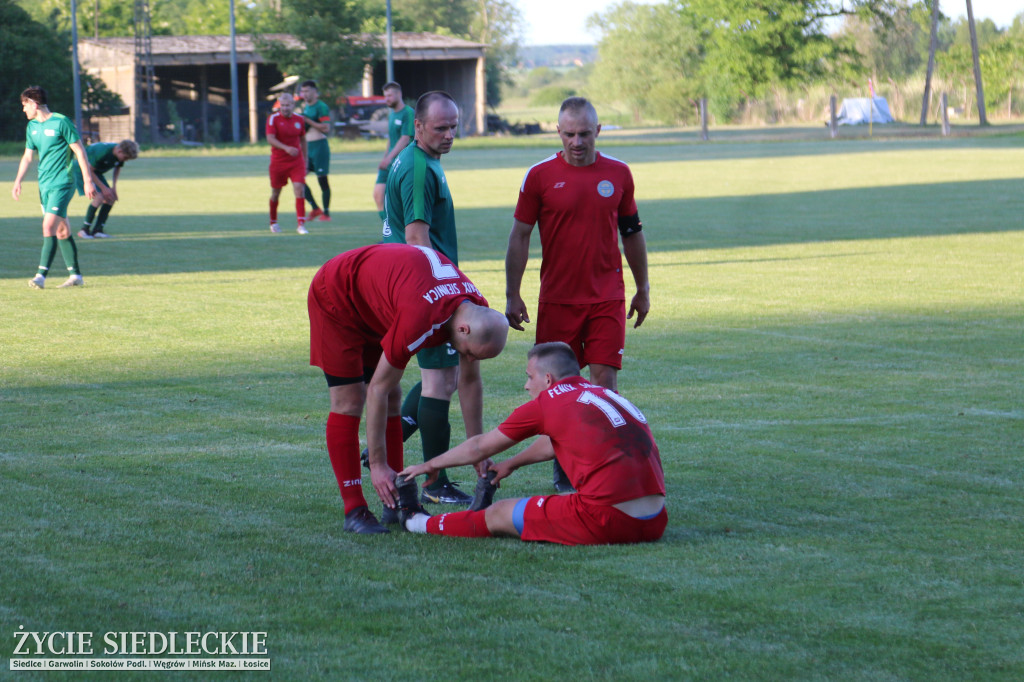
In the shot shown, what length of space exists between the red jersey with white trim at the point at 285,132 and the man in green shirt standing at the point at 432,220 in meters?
13.9

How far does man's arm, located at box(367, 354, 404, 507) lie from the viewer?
5.10m

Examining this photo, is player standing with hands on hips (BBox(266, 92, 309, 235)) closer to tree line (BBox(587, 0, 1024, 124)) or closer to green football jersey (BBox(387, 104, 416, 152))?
green football jersey (BBox(387, 104, 416, 152))

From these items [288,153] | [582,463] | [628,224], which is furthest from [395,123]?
[582,463]

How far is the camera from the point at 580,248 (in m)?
6.62

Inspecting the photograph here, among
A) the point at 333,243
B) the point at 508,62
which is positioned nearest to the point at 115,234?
the point at 333,243

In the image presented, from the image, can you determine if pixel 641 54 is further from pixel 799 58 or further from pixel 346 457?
pixel 346 457

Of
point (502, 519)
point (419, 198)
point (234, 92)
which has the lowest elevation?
point (502, 519)

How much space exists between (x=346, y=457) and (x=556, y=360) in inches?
41.8

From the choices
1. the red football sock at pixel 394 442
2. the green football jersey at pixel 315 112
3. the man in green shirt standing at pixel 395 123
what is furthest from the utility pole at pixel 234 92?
the red football sock at pixel 394 442

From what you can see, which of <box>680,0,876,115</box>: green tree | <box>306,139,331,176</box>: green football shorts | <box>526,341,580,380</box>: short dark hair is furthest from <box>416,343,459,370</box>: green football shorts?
<box>680,0,876,115</box>: green tree

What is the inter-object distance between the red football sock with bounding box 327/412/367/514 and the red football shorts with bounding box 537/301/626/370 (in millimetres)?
1502

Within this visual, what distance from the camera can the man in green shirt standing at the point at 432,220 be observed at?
6137mm

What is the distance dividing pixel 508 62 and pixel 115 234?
136 metres

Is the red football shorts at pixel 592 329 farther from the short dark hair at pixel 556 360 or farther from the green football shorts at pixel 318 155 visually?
the green football shorts at pixel 318 155
